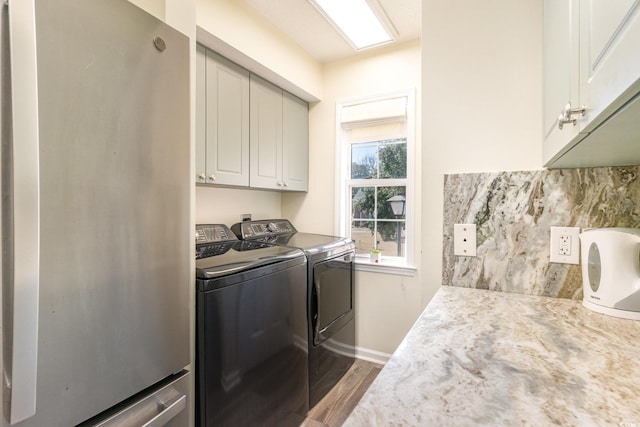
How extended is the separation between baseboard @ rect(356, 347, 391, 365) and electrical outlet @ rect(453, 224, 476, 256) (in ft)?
5.24

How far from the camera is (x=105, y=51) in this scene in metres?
0.82

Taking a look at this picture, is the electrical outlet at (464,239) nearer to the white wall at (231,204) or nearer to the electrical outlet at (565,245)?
the electrical outlet at (565,245)

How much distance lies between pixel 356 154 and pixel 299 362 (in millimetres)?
1831

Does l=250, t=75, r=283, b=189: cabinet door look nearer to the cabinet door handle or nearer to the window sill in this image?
the window sill

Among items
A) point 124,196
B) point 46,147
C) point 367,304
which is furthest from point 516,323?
point 367,304

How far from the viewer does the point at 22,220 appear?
64 centimetres

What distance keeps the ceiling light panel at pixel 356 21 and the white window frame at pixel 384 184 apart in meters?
0.43

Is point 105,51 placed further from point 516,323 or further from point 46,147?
point 516,323

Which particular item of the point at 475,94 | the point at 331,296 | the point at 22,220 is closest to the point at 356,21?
the point at 475,94

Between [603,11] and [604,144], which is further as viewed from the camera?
[604,144]

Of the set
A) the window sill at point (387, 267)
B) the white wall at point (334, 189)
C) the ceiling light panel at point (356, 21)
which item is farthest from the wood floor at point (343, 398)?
the ceiling light panel at point (356, 21)

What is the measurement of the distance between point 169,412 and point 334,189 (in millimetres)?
2034

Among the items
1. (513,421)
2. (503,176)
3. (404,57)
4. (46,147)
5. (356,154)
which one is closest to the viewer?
(513,421)

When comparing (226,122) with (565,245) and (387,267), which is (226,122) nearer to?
(387,267)
